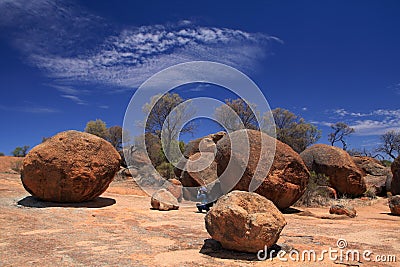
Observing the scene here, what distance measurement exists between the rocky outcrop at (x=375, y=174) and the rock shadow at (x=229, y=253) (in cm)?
1632

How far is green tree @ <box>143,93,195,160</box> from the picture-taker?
801 inches

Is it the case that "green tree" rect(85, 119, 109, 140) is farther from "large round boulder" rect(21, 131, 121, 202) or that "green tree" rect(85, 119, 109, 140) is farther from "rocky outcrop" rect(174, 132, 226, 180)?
"large round boulder" rect(21, 131, 121, 202)

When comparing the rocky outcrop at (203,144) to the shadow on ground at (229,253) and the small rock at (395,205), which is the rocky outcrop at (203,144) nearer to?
the small rock at (395,205)

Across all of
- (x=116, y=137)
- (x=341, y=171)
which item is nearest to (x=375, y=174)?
(x=341, y=171)

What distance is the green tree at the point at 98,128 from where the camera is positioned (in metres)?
35.8

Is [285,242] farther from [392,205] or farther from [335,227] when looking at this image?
[392,205]

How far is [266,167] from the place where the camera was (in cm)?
1012

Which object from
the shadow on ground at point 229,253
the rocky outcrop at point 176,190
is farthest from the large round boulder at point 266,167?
the shadow on ground at point 229,253

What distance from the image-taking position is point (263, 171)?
33.0 feet

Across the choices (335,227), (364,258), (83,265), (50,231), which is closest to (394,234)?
(335,227)

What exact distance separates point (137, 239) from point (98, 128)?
3183 centimetres

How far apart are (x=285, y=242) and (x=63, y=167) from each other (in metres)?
6.51

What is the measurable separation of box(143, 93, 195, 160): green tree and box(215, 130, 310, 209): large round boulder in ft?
24.5

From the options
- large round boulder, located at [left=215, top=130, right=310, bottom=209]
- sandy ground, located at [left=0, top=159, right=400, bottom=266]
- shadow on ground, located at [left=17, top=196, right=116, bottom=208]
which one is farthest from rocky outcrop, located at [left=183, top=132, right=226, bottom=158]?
sandy ground, located at [left=0, top=159, right=400, bottom=266]
